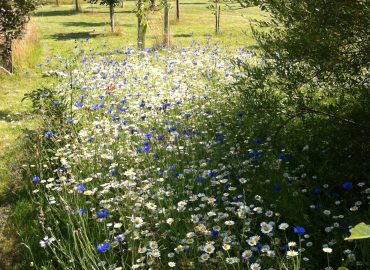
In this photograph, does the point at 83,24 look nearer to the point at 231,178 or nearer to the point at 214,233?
the point at 231,178

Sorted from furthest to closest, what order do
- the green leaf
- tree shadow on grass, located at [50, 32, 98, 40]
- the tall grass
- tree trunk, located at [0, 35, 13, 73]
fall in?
tree shadow on grass, located at [50, 32, 98, 40] → the tall grass → tree trunk, located at [0, 35, 13, 73] → the green leaf

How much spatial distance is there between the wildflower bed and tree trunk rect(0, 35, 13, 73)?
6.19 metres

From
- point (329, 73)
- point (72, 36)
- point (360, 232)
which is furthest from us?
point (72, 36)

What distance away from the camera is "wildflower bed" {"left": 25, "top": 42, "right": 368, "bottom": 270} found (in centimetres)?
384

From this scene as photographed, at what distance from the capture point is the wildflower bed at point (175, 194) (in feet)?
12.6

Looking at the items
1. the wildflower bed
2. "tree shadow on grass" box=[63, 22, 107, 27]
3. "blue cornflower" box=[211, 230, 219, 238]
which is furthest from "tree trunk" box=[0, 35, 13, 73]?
"tree shadow on grass" box=[63, 22, 107, 27]

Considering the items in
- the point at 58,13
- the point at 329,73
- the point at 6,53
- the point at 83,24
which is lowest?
the point at 83,24

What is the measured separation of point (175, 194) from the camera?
16.5ft

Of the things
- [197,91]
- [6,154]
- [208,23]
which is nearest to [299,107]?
[197,91]

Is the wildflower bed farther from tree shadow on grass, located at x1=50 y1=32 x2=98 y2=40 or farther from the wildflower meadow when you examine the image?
tree shadow on grass, located at x1=50 y1=32 x2=98 y2=40

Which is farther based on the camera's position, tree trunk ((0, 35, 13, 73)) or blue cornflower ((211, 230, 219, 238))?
tree trunk ((0, 35, 13, 73))

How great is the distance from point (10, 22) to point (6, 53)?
1.02 metres

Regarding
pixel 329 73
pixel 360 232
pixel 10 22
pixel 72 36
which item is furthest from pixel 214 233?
pixel 72 36

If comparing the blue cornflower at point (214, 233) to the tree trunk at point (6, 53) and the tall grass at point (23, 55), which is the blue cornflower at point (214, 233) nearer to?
the tree trunk at point (6, 53)
